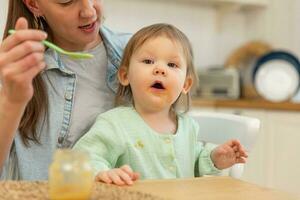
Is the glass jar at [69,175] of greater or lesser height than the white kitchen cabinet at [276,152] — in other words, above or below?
above

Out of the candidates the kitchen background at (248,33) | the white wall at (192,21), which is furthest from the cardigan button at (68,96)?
the white wall at (192,21)

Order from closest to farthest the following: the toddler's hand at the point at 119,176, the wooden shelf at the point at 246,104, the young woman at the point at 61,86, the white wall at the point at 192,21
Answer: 1. the toddler's hand at the point at 119,176
2. the young woman at the point at 61,86
3. the wooden shelf at the point at 246,104
4. the white wall at the point at 192,21

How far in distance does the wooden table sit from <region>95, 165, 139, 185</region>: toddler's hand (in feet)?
0.07

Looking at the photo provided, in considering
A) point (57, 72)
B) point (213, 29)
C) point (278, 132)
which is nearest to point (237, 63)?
point (213, 29)

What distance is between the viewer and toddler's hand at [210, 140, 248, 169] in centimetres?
141

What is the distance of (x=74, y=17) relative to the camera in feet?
4.91

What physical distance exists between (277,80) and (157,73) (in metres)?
2.20

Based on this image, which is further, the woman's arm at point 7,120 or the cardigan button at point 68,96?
the cardigan button at point 68,96

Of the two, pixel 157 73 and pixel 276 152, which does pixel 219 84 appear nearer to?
pixel 276 152

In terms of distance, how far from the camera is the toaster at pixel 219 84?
12.0ft

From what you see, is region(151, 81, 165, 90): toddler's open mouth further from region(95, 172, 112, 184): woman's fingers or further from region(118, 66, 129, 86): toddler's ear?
region(95, 172, 112, 184): woman's fingers

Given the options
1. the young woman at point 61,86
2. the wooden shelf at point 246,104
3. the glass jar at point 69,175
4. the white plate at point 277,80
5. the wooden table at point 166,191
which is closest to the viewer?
the glass jar at point 69,175

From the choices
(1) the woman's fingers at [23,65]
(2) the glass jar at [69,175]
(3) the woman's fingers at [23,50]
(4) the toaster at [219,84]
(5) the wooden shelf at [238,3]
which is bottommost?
(4) the toaster at [219,84]

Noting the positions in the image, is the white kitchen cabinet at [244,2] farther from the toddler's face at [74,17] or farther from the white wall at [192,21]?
the toddler's face at [74,17]
